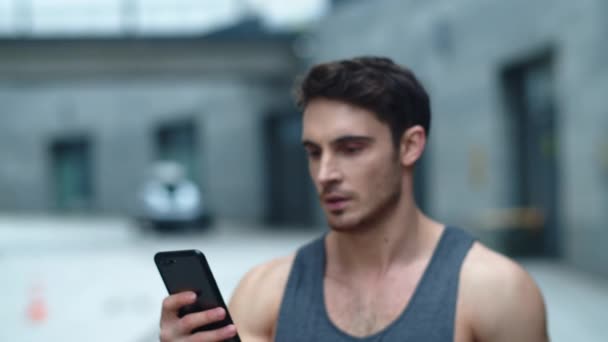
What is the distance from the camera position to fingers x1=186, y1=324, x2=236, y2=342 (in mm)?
2053

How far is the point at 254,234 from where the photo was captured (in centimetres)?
2372

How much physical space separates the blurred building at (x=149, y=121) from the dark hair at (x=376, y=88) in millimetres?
20744

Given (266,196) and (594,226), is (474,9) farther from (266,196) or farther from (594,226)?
(266,196)

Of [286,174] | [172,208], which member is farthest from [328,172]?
[286,174]

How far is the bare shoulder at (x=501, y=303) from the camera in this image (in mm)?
2205

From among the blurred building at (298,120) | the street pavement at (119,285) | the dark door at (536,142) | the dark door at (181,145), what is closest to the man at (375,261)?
the street pavement at (119,285)

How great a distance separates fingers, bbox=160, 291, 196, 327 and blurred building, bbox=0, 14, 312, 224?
2106cm

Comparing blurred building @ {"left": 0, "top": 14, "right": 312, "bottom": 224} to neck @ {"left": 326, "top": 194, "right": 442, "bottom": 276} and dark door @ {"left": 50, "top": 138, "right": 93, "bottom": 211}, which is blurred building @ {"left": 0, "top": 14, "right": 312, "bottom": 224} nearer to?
dark door @ {"left": 50, "top": 138, "right": 93, "bottom": 211}

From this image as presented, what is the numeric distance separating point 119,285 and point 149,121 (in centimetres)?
2672

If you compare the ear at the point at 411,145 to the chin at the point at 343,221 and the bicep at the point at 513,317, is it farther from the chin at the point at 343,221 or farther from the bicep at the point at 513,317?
the bicep at the point at 513,317

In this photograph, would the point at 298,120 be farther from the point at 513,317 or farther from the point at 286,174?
the point at 513,317

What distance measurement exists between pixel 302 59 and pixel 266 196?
6608 millimetres

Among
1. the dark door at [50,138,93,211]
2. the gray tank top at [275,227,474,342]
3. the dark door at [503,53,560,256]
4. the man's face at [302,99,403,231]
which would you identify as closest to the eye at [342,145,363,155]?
the man's face at [302,99,403,231]

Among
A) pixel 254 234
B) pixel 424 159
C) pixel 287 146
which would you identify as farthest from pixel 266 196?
pixel 424 159
